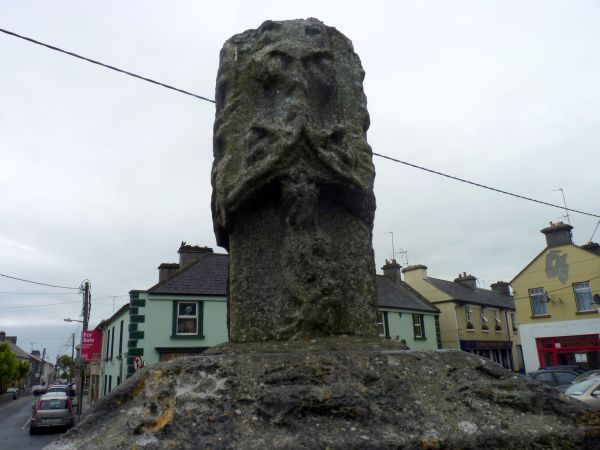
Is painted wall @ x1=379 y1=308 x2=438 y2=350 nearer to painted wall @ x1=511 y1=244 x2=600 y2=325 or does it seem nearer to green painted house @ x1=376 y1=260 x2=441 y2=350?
green painted house @ x1=376 y1=260 x2=441 y2=350

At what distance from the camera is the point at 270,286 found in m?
3.25

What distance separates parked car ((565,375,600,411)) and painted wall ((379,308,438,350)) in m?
13.2

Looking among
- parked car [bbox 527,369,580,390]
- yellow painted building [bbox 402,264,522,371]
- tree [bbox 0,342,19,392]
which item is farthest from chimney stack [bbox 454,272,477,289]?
tree [bbox 0,342,19,392]

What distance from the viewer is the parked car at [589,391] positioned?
11.4 meters

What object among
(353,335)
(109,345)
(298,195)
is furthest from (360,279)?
(109,345)

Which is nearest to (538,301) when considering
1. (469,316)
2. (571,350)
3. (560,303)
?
(560,303)

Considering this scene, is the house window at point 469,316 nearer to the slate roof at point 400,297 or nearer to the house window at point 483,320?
the house window at point 483,320

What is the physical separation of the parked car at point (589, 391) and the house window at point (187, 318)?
43.1 feet

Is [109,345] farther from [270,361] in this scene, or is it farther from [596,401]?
[270,361]

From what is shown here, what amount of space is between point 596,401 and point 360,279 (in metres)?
10.9

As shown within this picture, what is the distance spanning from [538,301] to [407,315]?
6977mm

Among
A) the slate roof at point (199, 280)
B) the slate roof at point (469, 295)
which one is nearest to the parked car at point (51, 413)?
the slate roof at point (199, 280)

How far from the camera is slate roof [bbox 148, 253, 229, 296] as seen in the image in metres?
19.8

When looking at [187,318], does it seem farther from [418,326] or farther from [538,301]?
[538,301]
